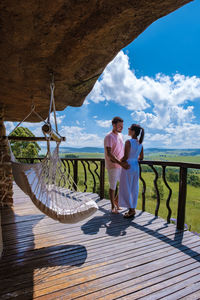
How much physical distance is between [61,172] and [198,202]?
35.7 meters

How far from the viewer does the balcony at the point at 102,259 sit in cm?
130

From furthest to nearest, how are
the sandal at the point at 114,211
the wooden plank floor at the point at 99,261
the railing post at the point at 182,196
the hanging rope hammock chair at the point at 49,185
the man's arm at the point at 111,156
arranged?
the sandal at the point at 114,211
the man's arm at the point at 111,156
the railing post at the point at 182,196
the hanging rope hammock chair at the point at 49,185
the wooden plank floor at the point at 99,261

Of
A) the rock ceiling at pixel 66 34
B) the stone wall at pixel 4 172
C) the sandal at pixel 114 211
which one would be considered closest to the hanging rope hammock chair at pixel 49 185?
the rock ceiling at pixel 66 34

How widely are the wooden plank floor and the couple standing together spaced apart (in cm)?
33

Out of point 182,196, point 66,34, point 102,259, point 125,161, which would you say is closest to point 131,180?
point 125,161

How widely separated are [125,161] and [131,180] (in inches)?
11.0

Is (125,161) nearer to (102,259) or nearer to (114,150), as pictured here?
(114,150)

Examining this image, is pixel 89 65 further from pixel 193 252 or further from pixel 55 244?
pixel 193 252

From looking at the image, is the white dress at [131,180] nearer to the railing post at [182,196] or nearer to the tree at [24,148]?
the railing post at [182,196]

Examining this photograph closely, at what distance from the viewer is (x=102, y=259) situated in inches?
65.2

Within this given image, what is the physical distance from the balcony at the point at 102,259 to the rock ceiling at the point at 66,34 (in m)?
1.53

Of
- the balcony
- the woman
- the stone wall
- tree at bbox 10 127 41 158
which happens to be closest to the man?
the woman

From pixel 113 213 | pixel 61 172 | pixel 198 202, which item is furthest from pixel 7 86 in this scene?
pixel 198 202

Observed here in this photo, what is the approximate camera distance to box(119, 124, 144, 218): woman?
2488 millimetres
